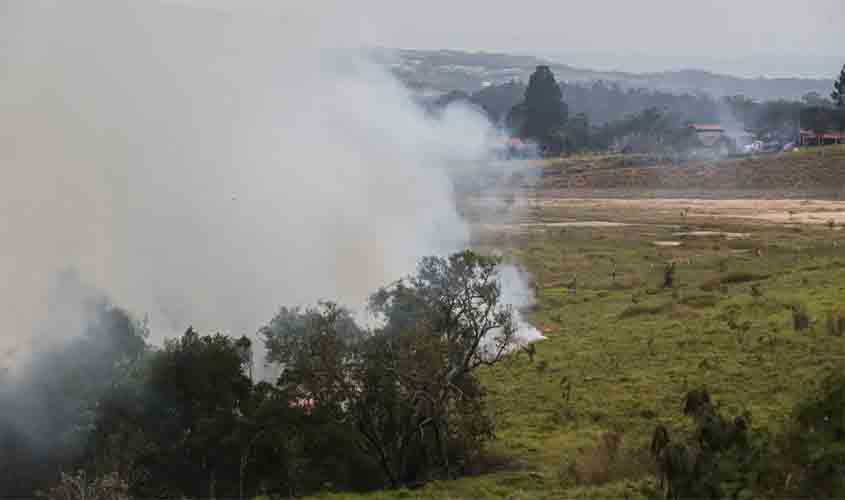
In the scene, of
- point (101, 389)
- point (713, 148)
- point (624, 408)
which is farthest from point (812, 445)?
point (713, 148)

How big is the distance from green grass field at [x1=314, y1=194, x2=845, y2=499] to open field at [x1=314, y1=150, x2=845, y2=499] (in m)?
0.06

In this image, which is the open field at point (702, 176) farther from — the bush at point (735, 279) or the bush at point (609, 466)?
the bush at point (609, 466)

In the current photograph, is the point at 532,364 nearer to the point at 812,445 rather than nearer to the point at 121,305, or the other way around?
the point at 121,305

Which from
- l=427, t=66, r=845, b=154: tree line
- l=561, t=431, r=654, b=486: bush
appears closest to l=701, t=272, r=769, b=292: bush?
l=561, t=431, r=654, b=486: bush

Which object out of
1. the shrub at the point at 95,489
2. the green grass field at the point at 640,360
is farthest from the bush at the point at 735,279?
the shrub at the point at 95,489

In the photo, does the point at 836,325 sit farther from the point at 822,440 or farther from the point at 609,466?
the point at 822,440

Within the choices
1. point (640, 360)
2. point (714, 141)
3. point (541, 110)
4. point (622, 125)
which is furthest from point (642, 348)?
point (622, 125)

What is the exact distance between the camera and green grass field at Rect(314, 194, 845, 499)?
70.7 ft

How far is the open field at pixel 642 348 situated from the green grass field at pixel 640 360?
6cm

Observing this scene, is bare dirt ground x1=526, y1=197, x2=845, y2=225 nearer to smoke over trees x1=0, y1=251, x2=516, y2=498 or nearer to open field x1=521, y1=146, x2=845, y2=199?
open field x1=521, y1=146, x2=845, y2=199

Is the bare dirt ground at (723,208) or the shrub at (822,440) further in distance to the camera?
the bare dirt ground at (723,208)

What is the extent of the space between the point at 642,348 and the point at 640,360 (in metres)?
1.48

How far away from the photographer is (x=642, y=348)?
33125 mm

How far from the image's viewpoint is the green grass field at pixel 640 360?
2155cm
